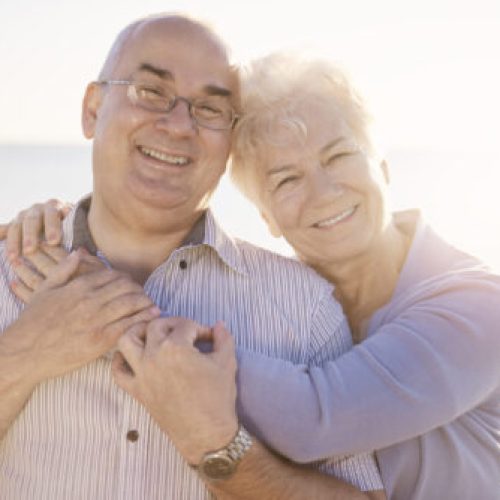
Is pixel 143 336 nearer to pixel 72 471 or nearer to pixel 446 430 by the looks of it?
pixel 72 471

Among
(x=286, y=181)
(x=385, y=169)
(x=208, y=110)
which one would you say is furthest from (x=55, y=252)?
(x=385, y=169)

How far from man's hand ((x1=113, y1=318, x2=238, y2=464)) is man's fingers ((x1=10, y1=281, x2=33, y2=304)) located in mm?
450

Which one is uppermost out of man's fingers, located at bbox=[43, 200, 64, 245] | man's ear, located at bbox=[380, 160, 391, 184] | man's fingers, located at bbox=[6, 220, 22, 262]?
man's ear, located at bbox=[380, 160, 391, 184]

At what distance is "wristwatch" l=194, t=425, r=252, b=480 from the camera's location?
185 cm

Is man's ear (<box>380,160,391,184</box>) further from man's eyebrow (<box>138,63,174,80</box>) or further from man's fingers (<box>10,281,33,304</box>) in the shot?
man's fingers (<box>10,281,33,304</box>)

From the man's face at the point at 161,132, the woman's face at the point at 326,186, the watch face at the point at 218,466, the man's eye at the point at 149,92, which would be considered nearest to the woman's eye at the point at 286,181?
the woman's face at the point at 326,186

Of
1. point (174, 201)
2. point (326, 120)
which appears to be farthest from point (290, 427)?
point (326, 120)

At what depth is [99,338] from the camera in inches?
79.6

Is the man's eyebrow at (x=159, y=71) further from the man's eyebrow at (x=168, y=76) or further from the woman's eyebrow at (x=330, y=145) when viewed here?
the woman's eyebrow at (x=330, y=145)

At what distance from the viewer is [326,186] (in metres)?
2.37

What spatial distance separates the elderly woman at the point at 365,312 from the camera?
6.31 ft

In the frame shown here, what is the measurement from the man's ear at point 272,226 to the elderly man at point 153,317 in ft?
0.79

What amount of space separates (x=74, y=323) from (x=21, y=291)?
11.1 inches

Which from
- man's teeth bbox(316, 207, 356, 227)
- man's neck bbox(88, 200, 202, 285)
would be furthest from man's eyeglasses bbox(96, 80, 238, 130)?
man's teeth bbox(316, 207, 356, 227)
